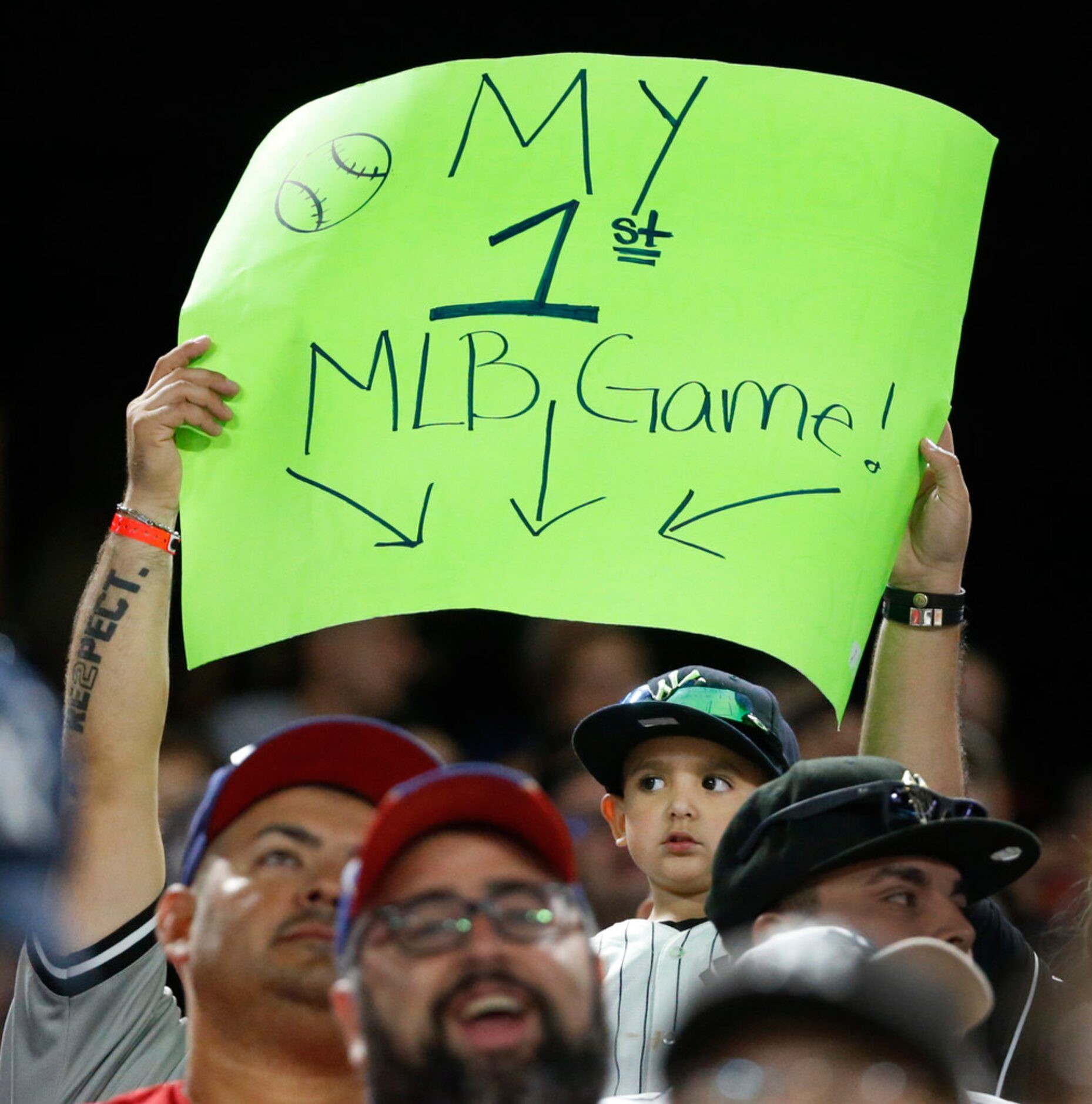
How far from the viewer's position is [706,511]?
2537 millimetres

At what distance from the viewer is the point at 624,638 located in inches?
181

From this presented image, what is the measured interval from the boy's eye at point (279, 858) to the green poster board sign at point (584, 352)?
66 centimetres

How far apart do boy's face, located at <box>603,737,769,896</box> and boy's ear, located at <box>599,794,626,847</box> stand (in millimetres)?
80

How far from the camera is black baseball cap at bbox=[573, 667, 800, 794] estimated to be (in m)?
2.80

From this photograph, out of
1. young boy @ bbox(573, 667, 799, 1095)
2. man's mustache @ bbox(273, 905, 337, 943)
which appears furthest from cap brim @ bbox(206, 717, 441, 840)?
young boy @ bbox(573, 667, 799, 1095)

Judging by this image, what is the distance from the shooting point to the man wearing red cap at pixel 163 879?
1791 mm

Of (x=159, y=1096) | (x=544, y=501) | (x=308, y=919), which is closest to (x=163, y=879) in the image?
(x=159, y=1096)

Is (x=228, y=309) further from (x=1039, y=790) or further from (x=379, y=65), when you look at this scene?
(x=1039, y=790)

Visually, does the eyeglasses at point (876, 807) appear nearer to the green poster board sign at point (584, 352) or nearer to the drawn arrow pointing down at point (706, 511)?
the green poster board sign at point (584, 352)

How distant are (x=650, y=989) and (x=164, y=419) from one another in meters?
Answer: 1.10

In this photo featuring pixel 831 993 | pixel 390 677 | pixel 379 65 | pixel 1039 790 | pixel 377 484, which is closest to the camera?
pixel 831 993

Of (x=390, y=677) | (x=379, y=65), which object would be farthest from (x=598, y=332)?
(x=379, y=65)

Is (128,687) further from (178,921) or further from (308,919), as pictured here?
(308,919)

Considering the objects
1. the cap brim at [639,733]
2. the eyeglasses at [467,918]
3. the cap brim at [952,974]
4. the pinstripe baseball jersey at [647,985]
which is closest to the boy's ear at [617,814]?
the cap brim at [639,733]
